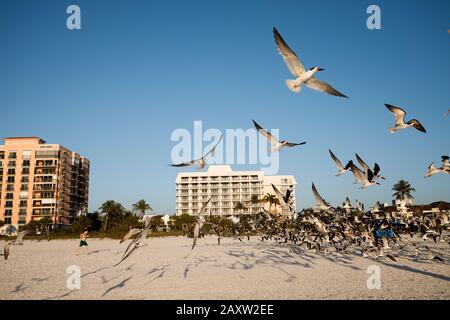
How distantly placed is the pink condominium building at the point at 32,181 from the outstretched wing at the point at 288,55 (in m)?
105

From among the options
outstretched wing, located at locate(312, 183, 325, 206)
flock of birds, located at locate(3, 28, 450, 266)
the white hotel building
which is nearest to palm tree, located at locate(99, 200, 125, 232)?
the white hotel building

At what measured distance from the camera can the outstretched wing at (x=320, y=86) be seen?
7.75 metres

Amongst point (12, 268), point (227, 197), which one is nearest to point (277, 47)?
point (12, 268)

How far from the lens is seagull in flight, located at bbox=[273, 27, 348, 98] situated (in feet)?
23.5

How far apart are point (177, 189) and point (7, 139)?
61469 millimetres

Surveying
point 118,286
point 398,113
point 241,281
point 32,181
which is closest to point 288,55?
point 398,113

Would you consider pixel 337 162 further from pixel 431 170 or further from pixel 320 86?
pixel 320 86

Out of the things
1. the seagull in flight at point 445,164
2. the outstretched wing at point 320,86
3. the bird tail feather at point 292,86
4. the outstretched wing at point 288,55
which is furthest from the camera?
the seagull in flight at point 445,164

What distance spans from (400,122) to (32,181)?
113170 millimetres

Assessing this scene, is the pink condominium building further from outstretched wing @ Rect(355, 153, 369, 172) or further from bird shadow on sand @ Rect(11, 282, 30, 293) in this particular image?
outstretched wing @ Rect(355, 153, 369, 172)

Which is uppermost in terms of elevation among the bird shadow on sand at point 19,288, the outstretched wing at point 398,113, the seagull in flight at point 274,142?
the outstretched wing at point 398,113

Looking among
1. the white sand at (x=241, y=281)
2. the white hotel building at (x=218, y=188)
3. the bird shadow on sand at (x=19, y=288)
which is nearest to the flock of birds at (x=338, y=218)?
the white sand at (x=241, y=281)

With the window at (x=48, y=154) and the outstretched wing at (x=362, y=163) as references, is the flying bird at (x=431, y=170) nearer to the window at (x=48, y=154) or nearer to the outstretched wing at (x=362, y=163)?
the outstretched wing at (x=362, y=163)

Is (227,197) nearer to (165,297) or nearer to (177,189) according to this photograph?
(177,189)
